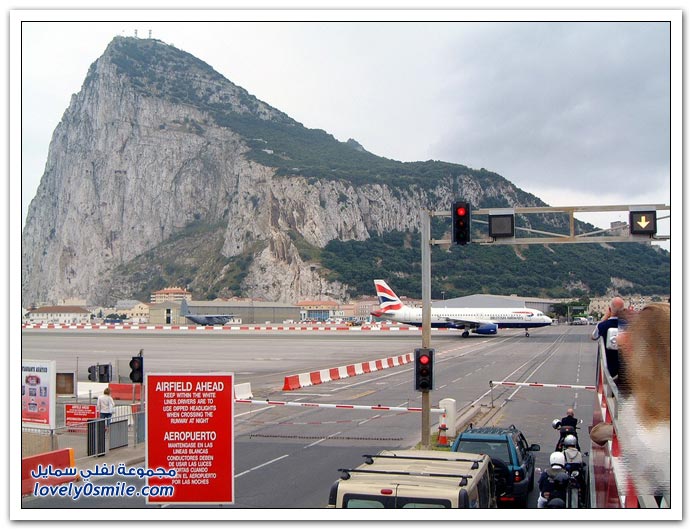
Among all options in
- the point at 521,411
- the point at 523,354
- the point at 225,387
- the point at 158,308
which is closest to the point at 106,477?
the point at 225,387

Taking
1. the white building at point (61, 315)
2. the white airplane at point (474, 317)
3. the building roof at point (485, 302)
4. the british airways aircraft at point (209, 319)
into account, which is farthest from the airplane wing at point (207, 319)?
the white airplane at point (474, 317)

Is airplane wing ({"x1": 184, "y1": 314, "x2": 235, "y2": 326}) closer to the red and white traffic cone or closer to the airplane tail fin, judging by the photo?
the airplane tail fin

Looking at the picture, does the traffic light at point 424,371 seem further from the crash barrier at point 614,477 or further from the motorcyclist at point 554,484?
the crash barrier at point 614,477

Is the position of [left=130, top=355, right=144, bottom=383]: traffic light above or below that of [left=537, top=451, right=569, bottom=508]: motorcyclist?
above

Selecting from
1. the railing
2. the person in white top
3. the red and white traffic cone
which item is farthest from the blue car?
the person in white top

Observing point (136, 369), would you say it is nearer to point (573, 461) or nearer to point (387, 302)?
point (573, 461)

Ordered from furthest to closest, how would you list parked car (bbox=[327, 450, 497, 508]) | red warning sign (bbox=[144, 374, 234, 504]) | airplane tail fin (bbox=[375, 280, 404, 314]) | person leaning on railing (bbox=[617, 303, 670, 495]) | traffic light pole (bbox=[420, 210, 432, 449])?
airplane tail fin (bbox=[375, 280, 404, 314]), traffic light pole (bbox=[420, 210, 432, 449]), red warning sign (bbox=[144, 374, 234, 504]), parked car (bbox=[327, 450, 497, 508]), person leaning on railing (bbox=[617, 303, 670, 495])

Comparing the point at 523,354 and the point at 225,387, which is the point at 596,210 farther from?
the point at 523,354
